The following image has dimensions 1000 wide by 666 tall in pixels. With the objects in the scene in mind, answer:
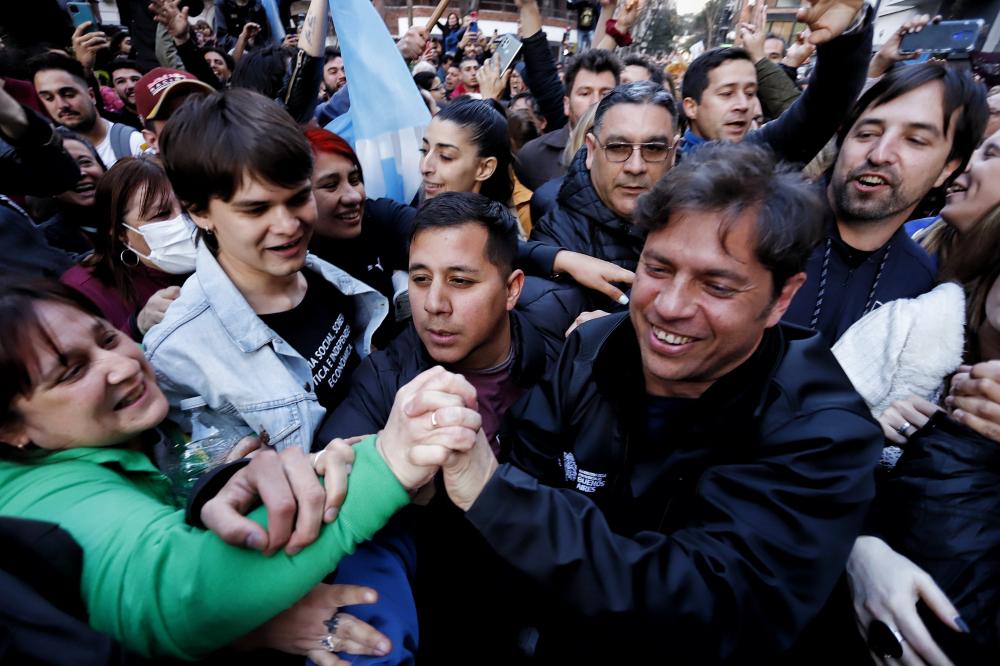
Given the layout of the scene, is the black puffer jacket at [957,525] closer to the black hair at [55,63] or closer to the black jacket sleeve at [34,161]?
the black jacket sleeve at [34,161]

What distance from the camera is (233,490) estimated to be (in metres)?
1.05

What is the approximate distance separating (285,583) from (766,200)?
155 centimetres

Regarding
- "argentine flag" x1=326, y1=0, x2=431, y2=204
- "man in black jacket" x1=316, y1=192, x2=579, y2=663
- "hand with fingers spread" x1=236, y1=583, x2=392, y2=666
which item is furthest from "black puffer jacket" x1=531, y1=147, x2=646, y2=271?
"hand with fingers spread" x1=236, y1=583, x2=392, y2=666

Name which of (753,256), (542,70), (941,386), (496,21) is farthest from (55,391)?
(496,21)

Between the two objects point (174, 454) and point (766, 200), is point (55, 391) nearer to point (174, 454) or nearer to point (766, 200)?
point (174, 454)

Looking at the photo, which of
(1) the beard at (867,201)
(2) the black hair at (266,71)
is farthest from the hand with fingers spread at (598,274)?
(2) the black hair at (266,71)

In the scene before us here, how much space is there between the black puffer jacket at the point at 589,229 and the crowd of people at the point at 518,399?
0.02 metres

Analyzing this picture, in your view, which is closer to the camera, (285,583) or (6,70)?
(285,583)

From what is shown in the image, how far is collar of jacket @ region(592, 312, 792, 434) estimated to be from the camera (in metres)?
1.33

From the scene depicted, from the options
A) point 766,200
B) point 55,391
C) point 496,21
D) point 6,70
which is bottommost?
point 55,391

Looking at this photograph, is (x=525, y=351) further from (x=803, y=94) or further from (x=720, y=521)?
(x=803, y=94)

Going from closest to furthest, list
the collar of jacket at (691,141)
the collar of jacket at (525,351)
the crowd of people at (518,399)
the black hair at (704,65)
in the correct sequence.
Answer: the crowd of people at (518,399) < the collar of jacket at (525,351) < the black hair at (704,65) < the collar of jacket at (691,141)

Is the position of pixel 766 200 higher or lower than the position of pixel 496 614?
higher

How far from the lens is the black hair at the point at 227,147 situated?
1.71 metres
